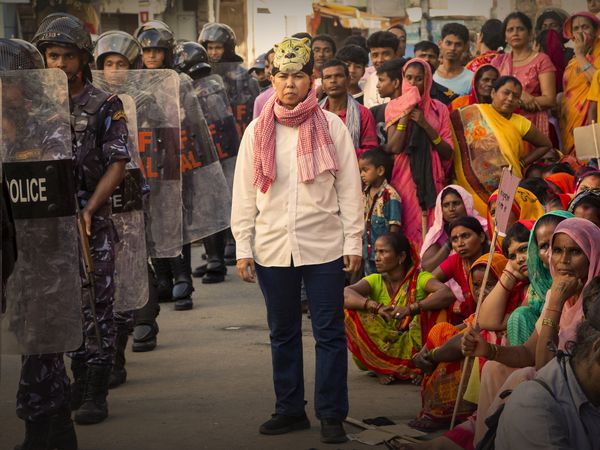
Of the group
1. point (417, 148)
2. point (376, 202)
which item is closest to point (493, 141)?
point (417, 148)

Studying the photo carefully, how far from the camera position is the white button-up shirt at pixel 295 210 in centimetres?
627

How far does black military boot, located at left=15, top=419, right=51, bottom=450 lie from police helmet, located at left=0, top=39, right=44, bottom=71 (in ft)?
5.29

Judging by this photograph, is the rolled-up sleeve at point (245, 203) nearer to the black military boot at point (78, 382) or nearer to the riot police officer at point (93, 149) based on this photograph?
the riot police officer at point (93, 149)

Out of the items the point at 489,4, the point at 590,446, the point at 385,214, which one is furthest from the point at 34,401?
the point at 489,4

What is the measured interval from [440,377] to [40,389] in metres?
2.11

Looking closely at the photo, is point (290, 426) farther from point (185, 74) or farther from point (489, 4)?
point (489, 4)

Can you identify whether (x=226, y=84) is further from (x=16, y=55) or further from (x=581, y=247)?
(x=581, y=247)

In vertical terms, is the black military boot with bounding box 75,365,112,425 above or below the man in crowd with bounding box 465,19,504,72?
below

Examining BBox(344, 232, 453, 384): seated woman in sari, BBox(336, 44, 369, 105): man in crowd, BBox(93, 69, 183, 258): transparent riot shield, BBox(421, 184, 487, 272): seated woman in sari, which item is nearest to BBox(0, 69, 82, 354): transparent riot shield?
BBox(344, 232, 453, 384): seated woman in sari

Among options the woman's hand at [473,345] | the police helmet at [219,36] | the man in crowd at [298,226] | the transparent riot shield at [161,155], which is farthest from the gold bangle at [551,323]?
the police helmet at [219,36]

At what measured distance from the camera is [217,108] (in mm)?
11500

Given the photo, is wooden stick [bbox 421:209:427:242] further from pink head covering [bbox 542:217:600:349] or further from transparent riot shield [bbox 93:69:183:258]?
pink head covering [bbox 542:217:600:349]

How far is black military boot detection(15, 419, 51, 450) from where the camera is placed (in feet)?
18.6

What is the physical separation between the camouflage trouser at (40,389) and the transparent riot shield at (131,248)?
60.6 inches
